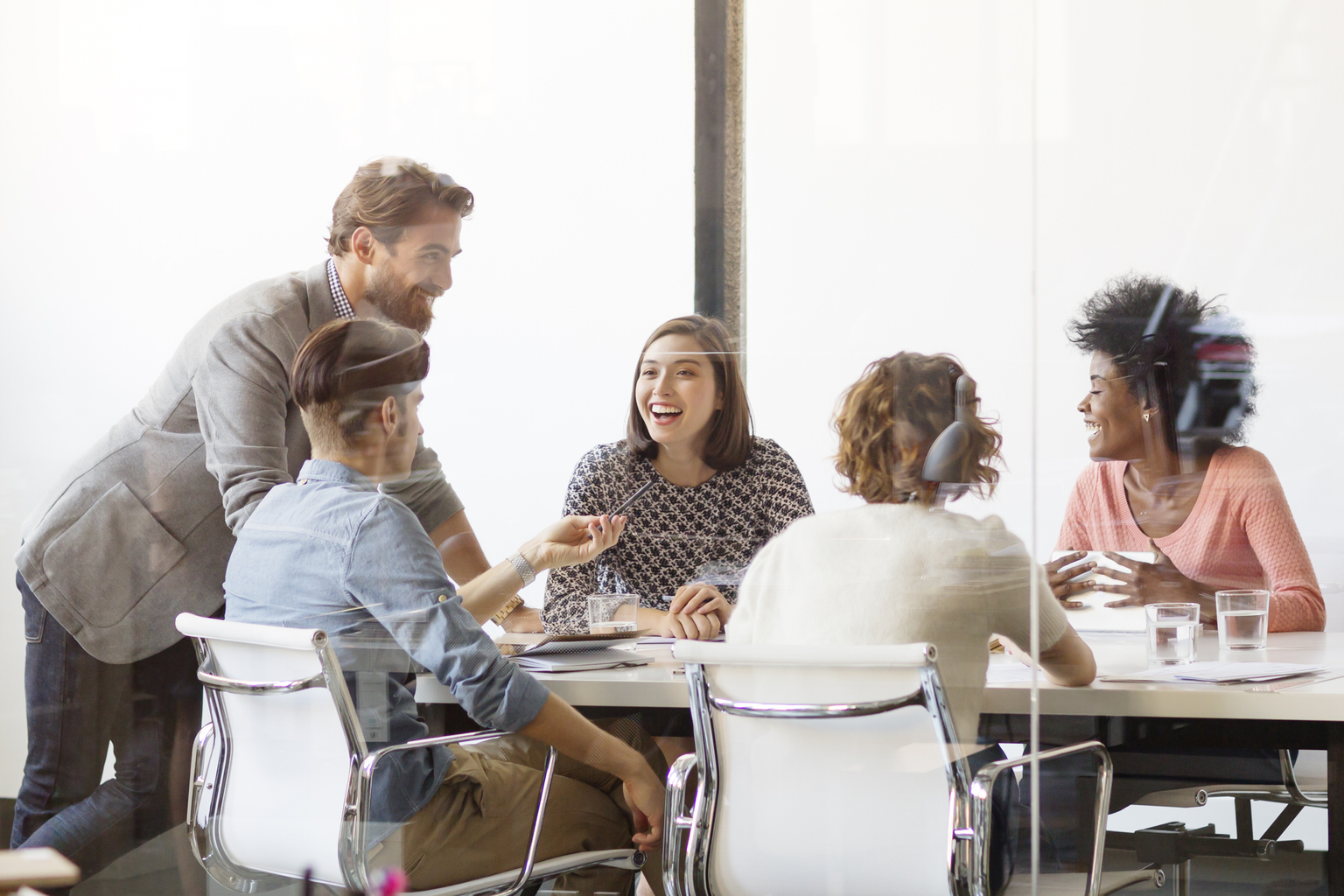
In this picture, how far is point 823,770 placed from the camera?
1583mm

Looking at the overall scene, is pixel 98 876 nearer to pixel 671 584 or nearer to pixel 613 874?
pixel 613 874

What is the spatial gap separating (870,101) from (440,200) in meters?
0.89

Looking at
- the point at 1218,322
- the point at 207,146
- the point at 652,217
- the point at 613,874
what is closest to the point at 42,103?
the point at 207,146

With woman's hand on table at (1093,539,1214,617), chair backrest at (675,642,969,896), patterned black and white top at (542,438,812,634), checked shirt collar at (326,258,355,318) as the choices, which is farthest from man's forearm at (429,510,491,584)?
woman's hand on table at (1093,539,1214,617)

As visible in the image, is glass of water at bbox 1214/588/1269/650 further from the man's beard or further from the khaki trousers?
the man's beard

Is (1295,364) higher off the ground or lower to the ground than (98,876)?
higher

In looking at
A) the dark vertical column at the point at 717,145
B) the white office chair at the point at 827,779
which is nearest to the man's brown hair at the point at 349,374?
the dark vertical column at the point at 717,145

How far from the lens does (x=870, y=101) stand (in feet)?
7.31

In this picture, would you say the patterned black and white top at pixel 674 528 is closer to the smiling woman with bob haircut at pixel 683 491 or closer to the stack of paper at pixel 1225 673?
the smiling woman with bob haircut at pixel 683 491

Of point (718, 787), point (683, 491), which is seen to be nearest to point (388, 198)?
point (683, 491)

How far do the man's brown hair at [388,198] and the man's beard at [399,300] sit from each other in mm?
124

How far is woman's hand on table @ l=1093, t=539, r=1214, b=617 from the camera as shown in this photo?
2.10 m

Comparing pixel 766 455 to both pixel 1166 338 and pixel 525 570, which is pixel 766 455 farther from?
pixel 1166 338

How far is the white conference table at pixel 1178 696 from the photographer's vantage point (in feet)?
5.87
